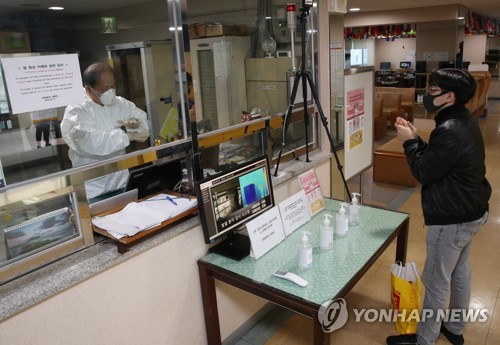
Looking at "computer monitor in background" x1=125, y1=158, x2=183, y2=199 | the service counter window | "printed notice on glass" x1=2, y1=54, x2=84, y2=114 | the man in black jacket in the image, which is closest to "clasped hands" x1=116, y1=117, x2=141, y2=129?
the service counter window

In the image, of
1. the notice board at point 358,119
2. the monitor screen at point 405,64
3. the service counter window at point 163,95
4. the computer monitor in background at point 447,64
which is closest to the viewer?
the service counter window at point 163,95

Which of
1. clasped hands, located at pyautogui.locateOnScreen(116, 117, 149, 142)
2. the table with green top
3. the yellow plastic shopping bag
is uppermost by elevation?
clasped hands, located at pyautogui.locateOnScreen(116, 117, 149, 142)

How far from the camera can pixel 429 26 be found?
8.37 meters

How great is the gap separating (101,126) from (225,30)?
175cm

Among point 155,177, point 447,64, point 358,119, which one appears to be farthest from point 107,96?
point 447,64

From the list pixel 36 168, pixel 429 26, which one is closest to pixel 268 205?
pixel 36 168

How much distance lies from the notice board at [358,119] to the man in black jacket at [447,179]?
37.5 inches

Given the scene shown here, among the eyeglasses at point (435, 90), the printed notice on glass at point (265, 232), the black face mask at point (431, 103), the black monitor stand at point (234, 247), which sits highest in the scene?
the eyeglasses at point (435, 90)

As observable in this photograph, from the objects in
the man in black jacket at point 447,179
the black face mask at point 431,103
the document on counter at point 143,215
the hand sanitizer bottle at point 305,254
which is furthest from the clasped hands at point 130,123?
the black face mask at point 431,103

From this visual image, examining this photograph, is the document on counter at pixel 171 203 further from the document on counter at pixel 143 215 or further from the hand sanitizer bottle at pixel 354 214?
the hand sanitizer bottle at pixel 354 214

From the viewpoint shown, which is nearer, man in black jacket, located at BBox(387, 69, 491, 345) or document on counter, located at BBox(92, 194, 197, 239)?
document on counter, located at BBox(92, 194, 197, 239)

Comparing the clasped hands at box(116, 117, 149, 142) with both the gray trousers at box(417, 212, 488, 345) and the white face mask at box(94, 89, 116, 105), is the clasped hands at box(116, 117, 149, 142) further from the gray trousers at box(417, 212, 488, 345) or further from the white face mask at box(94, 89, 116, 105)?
the gray trousers at box(417, 212, 488, 345)

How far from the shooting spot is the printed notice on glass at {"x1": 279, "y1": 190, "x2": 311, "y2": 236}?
200 centimetres

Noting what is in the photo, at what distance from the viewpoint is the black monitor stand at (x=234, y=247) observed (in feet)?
5.90
